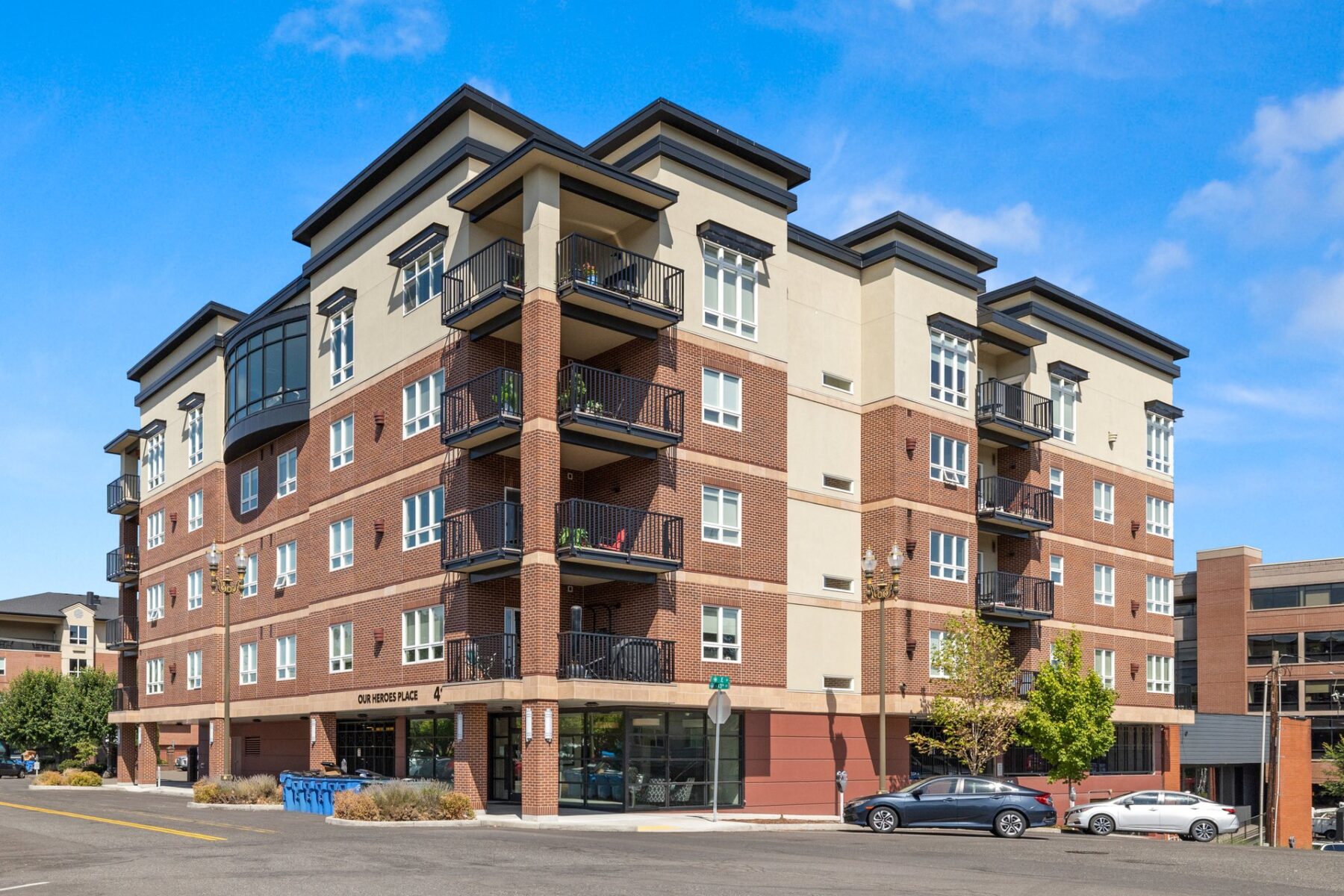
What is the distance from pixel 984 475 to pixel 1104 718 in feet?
31.6

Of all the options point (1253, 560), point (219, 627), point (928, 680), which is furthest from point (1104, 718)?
point (1253, 560)

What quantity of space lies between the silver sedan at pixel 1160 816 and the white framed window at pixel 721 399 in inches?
648

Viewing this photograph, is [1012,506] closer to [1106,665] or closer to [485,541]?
[1106,665]

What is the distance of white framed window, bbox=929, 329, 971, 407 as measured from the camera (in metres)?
44.0

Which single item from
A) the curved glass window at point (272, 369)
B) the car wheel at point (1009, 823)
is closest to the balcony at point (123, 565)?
the curved glass window at point (272, 369)

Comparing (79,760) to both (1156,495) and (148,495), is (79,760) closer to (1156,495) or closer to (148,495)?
(148,495)

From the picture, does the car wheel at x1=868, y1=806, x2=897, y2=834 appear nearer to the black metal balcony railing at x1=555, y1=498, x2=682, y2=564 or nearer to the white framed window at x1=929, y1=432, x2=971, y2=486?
the black metal balcony railing at x1=555, y1=498, x2=682, y2=564

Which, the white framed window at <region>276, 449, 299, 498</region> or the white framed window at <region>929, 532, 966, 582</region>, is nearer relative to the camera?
the white framed window at <region>929, 532, 966, 582</region>

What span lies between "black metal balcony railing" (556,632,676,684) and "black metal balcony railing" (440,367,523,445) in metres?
5.83

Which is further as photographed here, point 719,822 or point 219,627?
point 219,627

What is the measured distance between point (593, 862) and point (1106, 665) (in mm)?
36219

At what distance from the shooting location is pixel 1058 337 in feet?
168

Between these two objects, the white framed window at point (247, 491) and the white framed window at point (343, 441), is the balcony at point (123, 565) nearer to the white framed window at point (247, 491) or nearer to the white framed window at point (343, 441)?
the white framed window at point (247, 491)

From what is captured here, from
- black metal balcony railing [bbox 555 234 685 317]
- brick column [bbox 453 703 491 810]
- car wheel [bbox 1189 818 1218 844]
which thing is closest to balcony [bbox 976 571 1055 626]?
car wheel [bbox 1189 818 1218 844]
